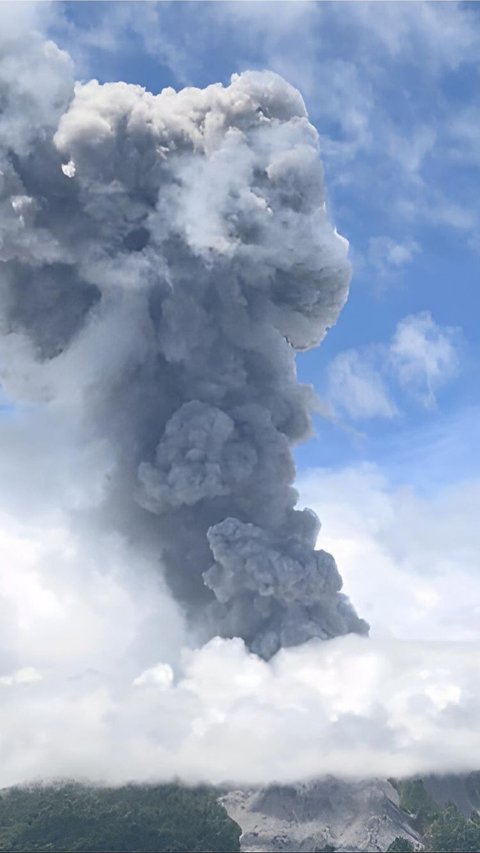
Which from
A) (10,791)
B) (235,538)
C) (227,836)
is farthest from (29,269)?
(10,791)

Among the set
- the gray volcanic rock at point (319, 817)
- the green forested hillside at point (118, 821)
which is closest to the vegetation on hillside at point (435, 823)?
the gray volcanic rock at point (319, 817)

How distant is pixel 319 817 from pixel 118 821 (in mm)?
15900

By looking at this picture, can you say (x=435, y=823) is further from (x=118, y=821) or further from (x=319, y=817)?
(x=118, y=821)

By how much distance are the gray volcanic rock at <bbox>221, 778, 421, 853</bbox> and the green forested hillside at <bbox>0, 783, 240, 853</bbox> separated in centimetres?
208

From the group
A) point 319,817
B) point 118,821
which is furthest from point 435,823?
point 118,821

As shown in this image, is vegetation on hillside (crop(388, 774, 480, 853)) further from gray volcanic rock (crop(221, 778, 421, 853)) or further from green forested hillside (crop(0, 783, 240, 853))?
green forested hillside (crop(0, 783, 240, 853))

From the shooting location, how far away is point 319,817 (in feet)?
200

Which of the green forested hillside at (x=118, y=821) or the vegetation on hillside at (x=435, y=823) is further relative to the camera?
the vegetation on hillside at (x=435, y=823)

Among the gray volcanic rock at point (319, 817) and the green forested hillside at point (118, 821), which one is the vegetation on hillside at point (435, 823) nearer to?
the gray volcanic rock at point (319, 817)

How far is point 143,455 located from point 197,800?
31.3m

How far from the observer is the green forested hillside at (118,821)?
57.3 metres

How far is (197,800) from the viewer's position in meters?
65.1

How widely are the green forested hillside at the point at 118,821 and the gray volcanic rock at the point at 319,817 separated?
6.82 feet

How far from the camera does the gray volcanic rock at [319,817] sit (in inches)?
2260
